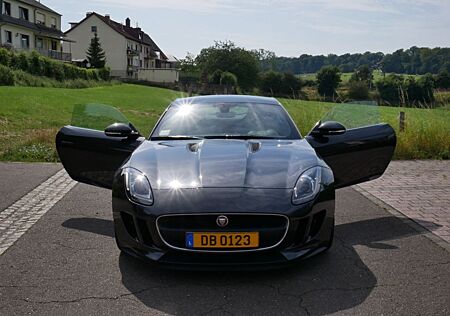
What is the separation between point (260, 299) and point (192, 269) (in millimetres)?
531

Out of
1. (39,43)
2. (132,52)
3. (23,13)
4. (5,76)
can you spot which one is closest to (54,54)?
(39,43)

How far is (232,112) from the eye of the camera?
5316mm

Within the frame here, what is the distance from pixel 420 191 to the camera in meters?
7.24

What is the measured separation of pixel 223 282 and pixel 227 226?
47cm

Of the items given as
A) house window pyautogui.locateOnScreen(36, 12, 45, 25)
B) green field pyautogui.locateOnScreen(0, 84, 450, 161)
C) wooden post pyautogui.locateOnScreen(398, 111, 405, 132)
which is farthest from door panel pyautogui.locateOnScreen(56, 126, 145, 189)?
house window pyautogui.locateOnScreen(36, 12, 45, 25)

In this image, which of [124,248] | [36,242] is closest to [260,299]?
[124,248]

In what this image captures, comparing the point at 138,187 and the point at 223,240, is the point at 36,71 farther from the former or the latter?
the point at 223,240

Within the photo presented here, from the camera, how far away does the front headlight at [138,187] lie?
3775 millimetres

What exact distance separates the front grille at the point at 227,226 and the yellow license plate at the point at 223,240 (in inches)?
1.1

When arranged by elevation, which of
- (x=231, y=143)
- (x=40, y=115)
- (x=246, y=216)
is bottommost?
(x=40, y=115)

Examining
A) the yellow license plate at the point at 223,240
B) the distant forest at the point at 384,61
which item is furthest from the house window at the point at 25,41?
the yellow license plate at the point at 223,240

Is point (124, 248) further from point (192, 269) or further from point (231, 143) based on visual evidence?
point (231, 143)

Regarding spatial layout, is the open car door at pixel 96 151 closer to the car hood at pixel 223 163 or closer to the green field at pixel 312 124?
the car hood at pixel 223 163

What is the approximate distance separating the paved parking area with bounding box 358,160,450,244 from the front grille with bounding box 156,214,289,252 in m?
2.18
